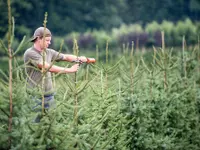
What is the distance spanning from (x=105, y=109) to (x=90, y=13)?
71570 millimetres

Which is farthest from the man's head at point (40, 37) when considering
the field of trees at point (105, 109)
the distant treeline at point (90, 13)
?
the distant treeline at point (90, 13)

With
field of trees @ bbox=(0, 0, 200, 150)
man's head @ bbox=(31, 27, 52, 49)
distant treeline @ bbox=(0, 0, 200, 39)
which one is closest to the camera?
field of trees @ bbox=(0, 0, 200, 150)

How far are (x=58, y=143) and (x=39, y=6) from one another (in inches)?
2521

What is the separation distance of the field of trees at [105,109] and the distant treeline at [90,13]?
44883mm

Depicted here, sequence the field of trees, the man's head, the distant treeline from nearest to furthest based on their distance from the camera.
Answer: the field of trees, the man's head, the distant treeline

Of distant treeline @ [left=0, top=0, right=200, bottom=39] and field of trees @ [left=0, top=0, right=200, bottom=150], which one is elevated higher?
distant treeline @ [left=0, top=0, right=200, bottom=39]

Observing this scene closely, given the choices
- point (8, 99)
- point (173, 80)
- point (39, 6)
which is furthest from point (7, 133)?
point (39, 6)

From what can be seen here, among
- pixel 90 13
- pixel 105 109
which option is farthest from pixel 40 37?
pixel 90 13

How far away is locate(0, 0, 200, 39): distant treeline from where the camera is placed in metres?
61.3

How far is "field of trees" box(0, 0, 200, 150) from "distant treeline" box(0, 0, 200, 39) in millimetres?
44883

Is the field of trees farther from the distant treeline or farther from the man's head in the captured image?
the distant treeline

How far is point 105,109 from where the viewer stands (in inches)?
186

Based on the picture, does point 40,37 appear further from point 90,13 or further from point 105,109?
point 90,13

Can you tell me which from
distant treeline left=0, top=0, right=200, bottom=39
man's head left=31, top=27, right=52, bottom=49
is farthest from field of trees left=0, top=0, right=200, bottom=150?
distant treeline left=0, top=0, right=200, bottom=39
